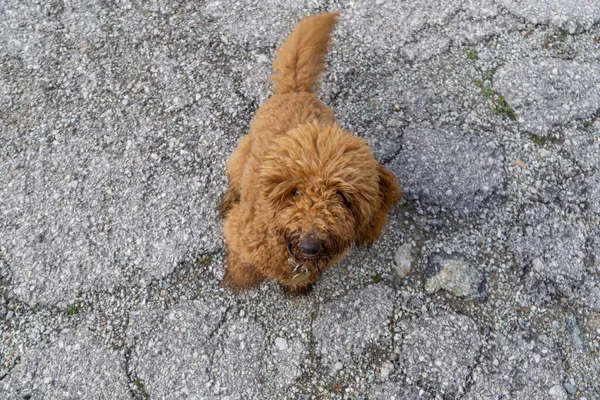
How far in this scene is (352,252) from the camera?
3283 millimetres

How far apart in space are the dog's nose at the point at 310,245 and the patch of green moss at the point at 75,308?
5.48 feet

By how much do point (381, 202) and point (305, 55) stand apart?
39.7 inches

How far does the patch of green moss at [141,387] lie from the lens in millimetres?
2914

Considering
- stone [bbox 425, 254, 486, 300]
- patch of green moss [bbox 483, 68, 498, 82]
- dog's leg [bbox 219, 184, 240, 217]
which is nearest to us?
stone [bbox 425, 254, 486, 300]

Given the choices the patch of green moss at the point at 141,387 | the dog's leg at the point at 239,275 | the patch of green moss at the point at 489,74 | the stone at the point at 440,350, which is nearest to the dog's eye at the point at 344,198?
the dog's leg at the point at 239,275

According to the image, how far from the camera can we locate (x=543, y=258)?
3246 mm

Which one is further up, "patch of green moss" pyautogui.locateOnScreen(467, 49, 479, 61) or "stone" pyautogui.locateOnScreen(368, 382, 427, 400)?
"patch of green moss" pyautogui.locateOnScreen(467, 49, 479, 61)

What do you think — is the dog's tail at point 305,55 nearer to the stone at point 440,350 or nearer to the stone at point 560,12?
the stone at point 440,350

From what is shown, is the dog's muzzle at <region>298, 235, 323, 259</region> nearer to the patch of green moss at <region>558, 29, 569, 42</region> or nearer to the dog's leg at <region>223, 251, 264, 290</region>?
the dog's leg at <region>223, 251, 264, 290</region>

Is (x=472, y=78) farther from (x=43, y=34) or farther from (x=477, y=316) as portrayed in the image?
(x=43, y=34)

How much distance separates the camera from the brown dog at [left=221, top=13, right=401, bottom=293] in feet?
7.43

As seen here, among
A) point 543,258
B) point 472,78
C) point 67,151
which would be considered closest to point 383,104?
point 472,78

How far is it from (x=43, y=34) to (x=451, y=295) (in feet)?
12.1

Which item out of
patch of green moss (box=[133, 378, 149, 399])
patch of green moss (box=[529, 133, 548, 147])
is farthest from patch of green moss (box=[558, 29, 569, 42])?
patch of green moss (box=[133, 378, 149, 399])
